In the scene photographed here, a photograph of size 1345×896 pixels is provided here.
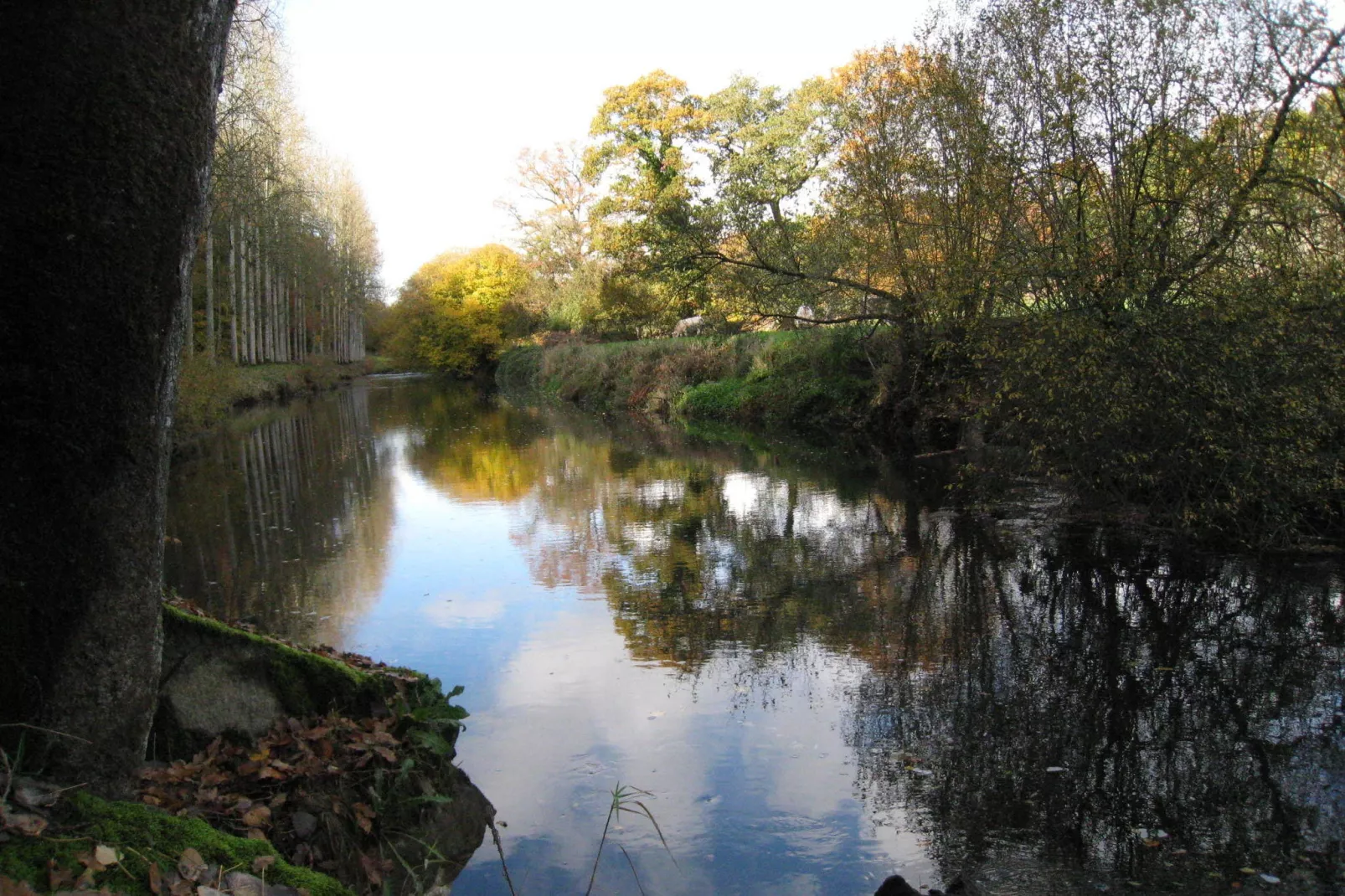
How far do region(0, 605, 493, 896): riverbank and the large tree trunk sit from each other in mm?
343

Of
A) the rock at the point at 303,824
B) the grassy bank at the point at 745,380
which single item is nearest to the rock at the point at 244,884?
the rock at the point at 303,824

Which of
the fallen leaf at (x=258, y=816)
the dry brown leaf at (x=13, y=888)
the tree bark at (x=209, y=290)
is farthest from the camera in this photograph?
the tree bark at (x=209, y=290)

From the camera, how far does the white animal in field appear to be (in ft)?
122

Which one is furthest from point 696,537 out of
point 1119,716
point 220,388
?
point 220,388

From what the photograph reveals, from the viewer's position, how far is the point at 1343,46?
31.7ft

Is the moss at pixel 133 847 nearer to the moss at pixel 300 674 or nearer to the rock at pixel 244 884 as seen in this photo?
the rock at pixel 244 884

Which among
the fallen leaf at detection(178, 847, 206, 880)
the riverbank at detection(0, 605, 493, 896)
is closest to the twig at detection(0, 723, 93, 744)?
the riverbank at detection(0, 605, 493, 896)

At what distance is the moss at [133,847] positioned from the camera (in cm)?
287

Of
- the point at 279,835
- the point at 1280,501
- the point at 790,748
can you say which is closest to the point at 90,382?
the point at 279,835

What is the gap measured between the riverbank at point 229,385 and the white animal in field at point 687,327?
15.8 metres

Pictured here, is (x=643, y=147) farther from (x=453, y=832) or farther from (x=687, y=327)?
(x=453, y=832)

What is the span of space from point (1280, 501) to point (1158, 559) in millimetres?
1221

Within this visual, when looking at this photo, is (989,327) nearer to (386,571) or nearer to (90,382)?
(386,571)

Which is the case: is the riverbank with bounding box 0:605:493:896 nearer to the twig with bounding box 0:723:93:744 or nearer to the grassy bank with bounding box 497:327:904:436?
the twig with bounding box 0:723:93:744
